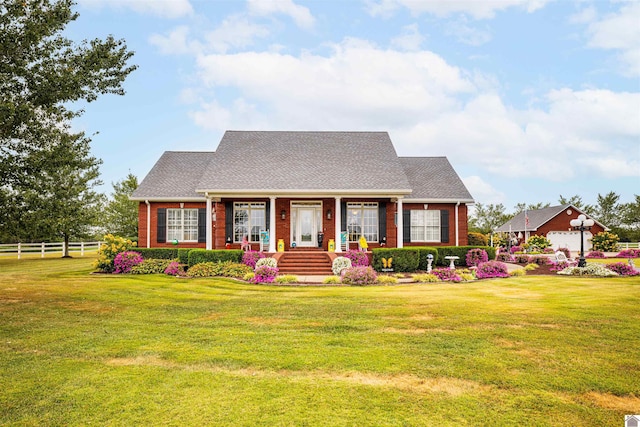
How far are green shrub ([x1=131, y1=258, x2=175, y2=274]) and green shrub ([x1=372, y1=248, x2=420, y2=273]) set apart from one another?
29.0ft

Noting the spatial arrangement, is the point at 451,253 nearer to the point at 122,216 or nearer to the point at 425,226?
the point at 425,226

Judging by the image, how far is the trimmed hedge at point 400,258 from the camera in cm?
1808

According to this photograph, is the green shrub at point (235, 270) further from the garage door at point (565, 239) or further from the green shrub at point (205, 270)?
the garage door at point (565, 239)

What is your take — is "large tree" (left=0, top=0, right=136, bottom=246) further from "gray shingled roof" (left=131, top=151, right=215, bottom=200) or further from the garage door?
the garage door

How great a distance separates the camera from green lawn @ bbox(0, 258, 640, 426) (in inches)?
181

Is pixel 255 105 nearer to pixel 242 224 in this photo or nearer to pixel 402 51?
pixel 242 224

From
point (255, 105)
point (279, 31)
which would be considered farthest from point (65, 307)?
point (255, 105)

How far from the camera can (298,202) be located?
21.3 metres

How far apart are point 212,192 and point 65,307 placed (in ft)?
33.4

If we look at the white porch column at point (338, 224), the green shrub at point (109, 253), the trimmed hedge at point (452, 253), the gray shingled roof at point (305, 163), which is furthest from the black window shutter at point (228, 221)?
the trimmed hedge at point (452, 253)

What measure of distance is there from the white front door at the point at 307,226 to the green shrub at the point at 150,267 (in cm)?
653

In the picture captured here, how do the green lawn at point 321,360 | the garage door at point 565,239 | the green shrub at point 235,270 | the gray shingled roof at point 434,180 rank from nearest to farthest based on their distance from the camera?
the green lawn at point 321,360 → the green shrub at point 235,270 → the gray shingled roof at point 434,180 → the garage door at point 565,239

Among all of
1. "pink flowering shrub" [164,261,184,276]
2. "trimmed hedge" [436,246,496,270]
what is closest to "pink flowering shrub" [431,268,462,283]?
"trimmed hedge" [436,246,496,270]

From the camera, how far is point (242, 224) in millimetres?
21188
